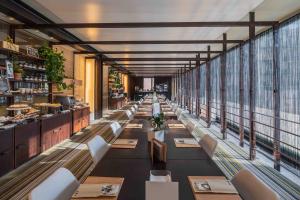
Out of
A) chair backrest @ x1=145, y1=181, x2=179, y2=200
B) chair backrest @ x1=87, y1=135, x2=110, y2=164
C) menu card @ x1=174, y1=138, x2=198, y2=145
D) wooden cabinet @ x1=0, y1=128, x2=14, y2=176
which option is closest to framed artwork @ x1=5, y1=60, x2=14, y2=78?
wooden cabinet @ x1=0, y1=128, x2=14, y2=176

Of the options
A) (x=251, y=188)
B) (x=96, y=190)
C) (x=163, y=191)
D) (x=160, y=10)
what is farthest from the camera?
(x=160, y=10)

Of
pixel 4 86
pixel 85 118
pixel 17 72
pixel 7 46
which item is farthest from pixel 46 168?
pixel 85 118

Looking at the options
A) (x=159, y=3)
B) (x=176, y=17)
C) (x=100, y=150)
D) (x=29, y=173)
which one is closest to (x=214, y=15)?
(x=176, y=17)

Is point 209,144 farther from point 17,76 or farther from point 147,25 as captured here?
point 17,76

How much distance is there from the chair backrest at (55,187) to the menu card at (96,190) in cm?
15

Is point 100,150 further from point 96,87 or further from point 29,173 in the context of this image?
point 96,87

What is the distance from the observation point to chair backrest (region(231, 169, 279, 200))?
152cm

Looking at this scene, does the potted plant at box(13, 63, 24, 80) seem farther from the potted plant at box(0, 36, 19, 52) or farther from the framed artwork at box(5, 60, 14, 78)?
the potted plant at box(0, 36, 19, 52)

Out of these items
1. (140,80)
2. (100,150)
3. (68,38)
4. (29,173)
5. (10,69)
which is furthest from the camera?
(140,80)

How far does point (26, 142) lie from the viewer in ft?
14.9

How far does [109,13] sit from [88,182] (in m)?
3.84

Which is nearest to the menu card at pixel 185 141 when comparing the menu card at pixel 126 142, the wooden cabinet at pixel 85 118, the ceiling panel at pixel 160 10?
the menu card at pixel 126 142

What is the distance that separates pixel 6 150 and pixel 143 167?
2.73 meters

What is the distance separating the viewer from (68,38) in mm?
7016
